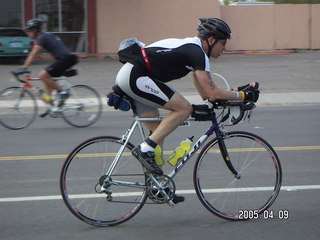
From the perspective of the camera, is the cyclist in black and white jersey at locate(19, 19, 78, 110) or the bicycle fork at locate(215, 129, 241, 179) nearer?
the bicycle fork at locate(215, 129, 241, 179)

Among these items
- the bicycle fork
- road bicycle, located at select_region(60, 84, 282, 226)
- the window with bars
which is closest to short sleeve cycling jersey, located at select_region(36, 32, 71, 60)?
road bicycle, located at select_region(60, 84, 282, 226)

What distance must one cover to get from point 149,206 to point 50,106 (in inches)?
226

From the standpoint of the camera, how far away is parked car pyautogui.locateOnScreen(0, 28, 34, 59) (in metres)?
22.4

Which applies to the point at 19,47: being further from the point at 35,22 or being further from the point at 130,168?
the point at 130,168

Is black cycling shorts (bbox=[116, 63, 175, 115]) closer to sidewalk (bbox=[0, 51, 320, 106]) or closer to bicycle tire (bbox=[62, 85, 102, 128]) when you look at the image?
bicycle tire (bbox=[62, 85, 102, 128])

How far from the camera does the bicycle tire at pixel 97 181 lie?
214 inches

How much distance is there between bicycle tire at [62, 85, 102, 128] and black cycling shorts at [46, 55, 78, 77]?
382 mm

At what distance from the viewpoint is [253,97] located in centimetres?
541

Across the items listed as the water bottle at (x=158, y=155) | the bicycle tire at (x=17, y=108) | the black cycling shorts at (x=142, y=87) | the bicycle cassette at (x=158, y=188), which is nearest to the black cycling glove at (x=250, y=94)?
the black cycling shorts at (x=142, y=87)

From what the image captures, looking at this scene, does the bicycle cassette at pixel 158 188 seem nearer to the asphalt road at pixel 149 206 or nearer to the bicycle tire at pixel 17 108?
the asphalt road at pixel 149 206

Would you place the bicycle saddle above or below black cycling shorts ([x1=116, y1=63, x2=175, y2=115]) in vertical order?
below

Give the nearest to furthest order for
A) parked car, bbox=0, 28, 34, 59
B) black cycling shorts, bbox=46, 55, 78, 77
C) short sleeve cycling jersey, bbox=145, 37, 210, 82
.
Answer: short sleeve cycling jersey, bbox=145, 37, 210, 82, black cycling shorts, bbox=46, 55, 78, 77, parked car, bbox=0, 28, 34, 59

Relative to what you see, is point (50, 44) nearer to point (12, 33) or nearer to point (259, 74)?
point (259, 74)

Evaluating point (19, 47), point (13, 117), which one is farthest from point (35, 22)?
point (19, 47)
